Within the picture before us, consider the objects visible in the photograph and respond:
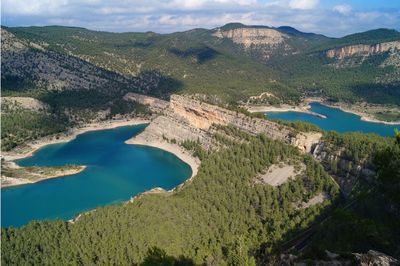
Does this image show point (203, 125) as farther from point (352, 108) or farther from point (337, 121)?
point (352, 108)

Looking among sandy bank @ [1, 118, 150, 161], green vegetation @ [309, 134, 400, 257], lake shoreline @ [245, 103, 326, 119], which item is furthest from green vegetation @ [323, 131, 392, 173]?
lake shoreline @ [245, 103, 326, 119]

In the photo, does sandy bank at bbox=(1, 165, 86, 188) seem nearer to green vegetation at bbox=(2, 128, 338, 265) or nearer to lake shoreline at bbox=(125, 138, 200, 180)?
lake shoreline at bbox=(125, 138, 200, 180)

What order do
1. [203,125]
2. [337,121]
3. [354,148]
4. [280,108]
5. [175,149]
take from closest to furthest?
1. [354,148]
2. [175,149]
3. [203,125]
4. [337,121]
5. [280,108]

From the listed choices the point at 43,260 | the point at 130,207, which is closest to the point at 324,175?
the point at 130,207

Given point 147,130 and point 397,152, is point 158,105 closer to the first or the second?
point 147,130

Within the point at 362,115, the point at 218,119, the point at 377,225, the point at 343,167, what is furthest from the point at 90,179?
the point at 362,115
